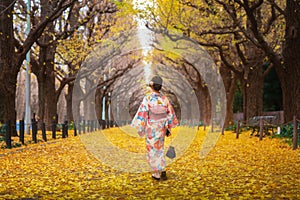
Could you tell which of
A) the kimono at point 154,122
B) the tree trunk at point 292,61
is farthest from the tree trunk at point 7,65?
the tree trunk at point 292,61

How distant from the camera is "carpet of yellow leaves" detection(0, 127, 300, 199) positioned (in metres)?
7.04

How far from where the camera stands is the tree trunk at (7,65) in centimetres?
1795

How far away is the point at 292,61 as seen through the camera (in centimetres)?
1817

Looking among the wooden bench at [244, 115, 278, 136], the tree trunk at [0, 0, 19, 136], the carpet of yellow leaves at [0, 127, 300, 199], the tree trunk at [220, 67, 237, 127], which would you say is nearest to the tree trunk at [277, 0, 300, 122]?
the wooden bench at [244, 115, 278, 136]

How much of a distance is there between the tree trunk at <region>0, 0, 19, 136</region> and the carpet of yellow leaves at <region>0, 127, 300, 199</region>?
17.8 ft

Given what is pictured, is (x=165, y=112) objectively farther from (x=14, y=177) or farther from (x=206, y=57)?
(x=206, y=57)

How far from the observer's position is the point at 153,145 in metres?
8.80

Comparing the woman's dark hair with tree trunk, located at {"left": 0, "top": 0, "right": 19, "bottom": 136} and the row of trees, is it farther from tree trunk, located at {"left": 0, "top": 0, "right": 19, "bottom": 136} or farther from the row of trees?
tree trunk, located at {"left": 0, "top": 0, "right": 19, "bottom": 136}

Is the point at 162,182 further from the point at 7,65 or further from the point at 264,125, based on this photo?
the point at 264,125

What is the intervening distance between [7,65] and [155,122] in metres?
10.9

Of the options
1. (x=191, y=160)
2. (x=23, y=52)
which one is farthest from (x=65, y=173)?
(x=23, y=52)

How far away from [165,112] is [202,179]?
147cm

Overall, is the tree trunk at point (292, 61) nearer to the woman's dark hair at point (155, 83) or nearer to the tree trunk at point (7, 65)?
the woman's dark hair at point (155, 83)

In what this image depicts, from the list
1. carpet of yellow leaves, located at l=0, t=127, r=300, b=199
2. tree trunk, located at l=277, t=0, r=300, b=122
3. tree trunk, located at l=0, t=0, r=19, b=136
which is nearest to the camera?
carpet of yellow leaves, located at l=0, t=127, r=300, b=199
